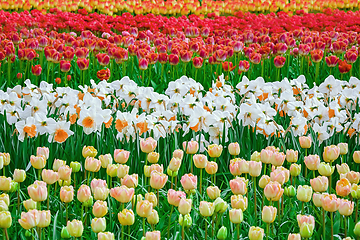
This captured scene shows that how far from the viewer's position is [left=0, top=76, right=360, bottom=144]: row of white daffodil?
9.09 feet

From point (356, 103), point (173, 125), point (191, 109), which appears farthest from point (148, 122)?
point (356, 103)

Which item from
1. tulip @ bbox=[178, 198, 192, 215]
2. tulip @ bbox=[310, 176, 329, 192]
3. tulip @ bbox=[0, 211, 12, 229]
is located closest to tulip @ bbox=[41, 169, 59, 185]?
tulip @ bbox=[0, 211, 12, 229]

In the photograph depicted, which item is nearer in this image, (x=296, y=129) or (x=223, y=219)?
(x=223, y=219)

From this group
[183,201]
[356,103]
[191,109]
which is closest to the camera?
[183,201]

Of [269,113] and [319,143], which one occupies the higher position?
[269,113]

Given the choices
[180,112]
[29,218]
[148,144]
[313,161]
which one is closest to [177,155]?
[148,144]

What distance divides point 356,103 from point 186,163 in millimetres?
1515

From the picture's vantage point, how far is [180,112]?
3240mm

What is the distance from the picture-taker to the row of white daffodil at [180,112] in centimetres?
277

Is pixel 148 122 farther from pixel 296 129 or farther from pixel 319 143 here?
pixel 319 143

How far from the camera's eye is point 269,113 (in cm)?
294

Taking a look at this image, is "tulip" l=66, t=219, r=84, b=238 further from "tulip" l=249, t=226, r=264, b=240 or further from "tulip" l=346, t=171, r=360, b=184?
"tulip" l=346, t=171, r=360, b=184

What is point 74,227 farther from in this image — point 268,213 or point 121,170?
point 268,213

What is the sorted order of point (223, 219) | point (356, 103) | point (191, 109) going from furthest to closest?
1. point (356, 103)
2. point (191, 109)
3. point (223, 219)
